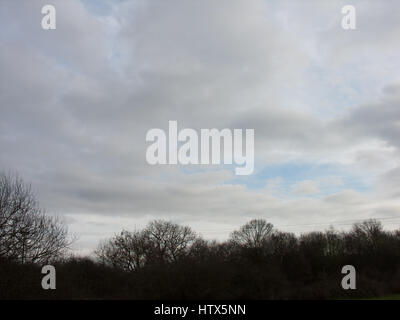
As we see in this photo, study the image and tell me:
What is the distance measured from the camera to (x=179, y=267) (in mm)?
40406

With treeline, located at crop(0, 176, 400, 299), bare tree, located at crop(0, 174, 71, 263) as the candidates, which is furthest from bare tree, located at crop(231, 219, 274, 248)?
bare tree, located at crop(0, 174, 71, 263)

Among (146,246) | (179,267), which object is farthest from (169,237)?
(179,267)

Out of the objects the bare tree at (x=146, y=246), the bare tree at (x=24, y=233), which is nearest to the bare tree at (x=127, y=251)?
the bare tree at (x=146, y=246)

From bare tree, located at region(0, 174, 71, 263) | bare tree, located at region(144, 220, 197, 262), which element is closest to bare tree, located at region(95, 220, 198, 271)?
bare tree, located at region(144, 220, 197, 262)

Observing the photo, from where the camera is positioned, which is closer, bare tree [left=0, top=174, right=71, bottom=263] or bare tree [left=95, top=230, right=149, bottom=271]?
bare tree [left=0, top=174, right=71, bottom=263]

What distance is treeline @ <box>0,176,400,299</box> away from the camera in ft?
86.4

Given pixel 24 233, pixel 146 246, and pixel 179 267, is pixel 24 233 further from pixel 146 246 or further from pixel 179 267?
pixel 146 246

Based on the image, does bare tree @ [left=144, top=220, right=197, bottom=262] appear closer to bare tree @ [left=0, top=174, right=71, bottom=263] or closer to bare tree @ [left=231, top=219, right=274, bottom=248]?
bare tree @ [left=231, top=219, right=274, bottom=248]

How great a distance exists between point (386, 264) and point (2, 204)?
5429 cm

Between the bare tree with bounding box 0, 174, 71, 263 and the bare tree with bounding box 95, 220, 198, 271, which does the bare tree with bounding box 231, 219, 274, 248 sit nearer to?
the bare tree with bounding box 95, 220, 198, 271
